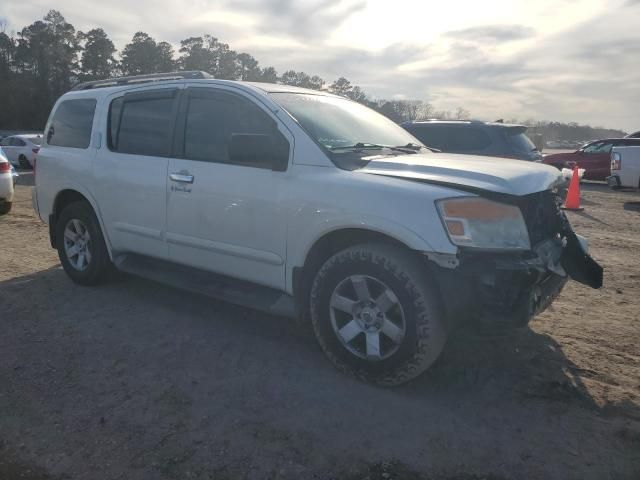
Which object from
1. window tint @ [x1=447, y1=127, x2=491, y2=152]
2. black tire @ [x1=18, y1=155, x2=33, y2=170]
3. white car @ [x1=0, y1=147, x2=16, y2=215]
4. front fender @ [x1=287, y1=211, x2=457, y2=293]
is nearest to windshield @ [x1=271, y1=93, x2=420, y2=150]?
front fender @ [x1=287, y1=211, x2=457, y2=293]

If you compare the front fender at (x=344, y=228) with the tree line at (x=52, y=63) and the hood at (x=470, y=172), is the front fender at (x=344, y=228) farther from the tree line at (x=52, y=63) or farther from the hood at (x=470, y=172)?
the tree line at (x=52, y=63)

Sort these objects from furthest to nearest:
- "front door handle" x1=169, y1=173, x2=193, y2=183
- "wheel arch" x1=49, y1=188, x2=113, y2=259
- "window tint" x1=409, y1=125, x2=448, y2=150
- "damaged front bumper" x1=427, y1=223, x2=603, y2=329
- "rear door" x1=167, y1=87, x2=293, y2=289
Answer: "window tint" x1=409, y1=125, x2=448, y2=150 < "wheel arch" x1=49, y1=188, x2=113, y2=259 < "front door handle" x1=169, y1=173, x2=193, y2=183 < "rear door" x1=167, y1=87, x2=293, y2=289 < "damaged front bumper" x1=427, y1=223, x2=603, y2=329

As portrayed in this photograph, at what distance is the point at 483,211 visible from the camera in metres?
3.13

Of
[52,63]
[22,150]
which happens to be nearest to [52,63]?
[52,63]

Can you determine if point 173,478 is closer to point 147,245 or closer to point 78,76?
point 147,245

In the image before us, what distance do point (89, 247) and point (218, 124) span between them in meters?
2.10

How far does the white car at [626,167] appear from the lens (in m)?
13.4

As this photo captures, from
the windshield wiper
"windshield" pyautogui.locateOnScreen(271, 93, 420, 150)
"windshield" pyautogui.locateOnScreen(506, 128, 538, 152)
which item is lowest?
the windshield wiper

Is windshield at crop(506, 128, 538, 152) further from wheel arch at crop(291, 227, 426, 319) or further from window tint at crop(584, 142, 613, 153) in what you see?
window tint at crop(584, 142, 613, 153)

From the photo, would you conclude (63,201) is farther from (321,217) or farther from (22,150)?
(22,150)

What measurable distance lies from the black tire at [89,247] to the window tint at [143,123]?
76 centimetres

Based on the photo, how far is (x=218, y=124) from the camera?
427 centimetres

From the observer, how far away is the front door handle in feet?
14.1

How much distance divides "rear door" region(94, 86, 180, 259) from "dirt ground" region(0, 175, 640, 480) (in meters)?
0.68
